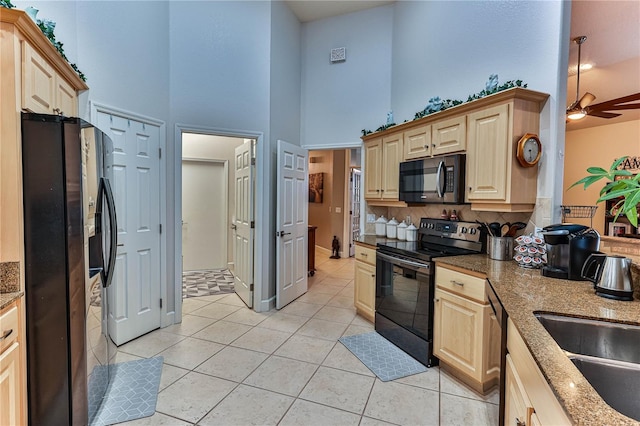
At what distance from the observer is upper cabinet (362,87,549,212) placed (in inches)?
88.7

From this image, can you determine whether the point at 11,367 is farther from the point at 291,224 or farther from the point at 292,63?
the point at 292,63

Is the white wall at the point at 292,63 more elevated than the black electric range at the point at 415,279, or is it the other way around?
the white wall at the point at 292,63

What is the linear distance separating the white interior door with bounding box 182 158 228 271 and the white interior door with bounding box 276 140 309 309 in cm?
193

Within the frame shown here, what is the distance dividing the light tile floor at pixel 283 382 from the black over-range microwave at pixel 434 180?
1.41m

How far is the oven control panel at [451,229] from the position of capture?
8.88 ft

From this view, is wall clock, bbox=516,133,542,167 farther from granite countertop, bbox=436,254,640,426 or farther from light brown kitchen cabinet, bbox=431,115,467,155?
granite countertop, bbox=436,254,640,426

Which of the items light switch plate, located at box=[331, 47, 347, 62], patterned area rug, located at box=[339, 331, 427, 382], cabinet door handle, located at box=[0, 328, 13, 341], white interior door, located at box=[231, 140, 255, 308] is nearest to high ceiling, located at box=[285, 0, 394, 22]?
light switch plate, located at box=[331, 47, 347, 62]

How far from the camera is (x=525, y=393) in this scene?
116cm

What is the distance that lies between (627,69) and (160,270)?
620cm

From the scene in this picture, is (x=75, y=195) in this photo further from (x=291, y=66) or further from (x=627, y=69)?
(x=627, y=69)

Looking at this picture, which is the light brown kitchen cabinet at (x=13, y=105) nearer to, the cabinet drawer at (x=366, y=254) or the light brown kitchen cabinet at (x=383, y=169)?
the cabinet drawer at (x=366, y=254)

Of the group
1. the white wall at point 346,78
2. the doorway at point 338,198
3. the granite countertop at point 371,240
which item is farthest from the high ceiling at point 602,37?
the doorway at point 338,198

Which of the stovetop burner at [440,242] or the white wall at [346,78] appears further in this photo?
the white wall at [346,78]

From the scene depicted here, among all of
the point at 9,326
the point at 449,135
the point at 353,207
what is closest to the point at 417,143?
the point at 449,135
